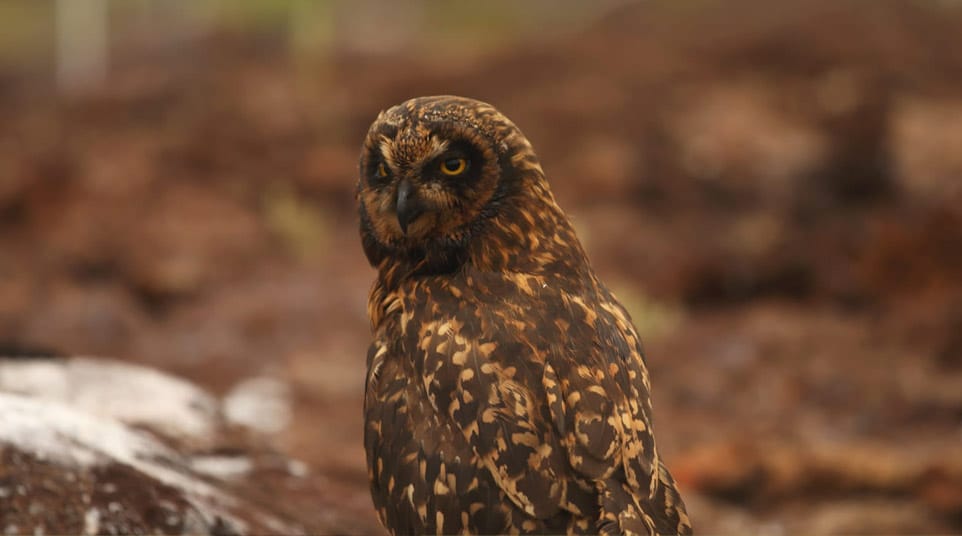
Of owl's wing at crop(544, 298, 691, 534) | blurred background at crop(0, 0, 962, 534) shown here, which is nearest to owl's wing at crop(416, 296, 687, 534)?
owl's wing at crop(544, 298, 691, 534)

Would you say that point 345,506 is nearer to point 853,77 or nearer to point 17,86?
point 853,77

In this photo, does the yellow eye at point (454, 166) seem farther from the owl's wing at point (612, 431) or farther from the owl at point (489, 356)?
the owl's wing at point (612, 431)

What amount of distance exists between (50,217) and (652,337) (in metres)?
8.17

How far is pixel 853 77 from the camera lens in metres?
13.7

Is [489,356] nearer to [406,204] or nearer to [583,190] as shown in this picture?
[406,204]

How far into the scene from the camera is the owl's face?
3.16m

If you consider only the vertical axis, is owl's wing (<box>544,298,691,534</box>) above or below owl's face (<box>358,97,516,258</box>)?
below

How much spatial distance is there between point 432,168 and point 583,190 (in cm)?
1016

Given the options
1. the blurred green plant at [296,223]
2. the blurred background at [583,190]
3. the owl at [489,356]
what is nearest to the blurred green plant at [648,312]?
the blurred background at [583,190]

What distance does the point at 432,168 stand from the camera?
319 cm

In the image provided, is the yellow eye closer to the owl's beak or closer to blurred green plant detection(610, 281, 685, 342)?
the owl's beak

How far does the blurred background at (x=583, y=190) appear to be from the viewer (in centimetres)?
1041

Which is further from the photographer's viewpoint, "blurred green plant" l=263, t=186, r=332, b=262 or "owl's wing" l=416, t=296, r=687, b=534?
"blurred green plant" l=263, t=186, r=332, b=262

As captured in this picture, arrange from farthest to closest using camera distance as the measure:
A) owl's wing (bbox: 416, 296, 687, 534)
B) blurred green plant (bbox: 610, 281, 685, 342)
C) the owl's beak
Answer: blurred green plant (bbox: 610, 281, 685, 342)
the owl's beak
owl's wing (bbox: 416, 296, 687, 534)
